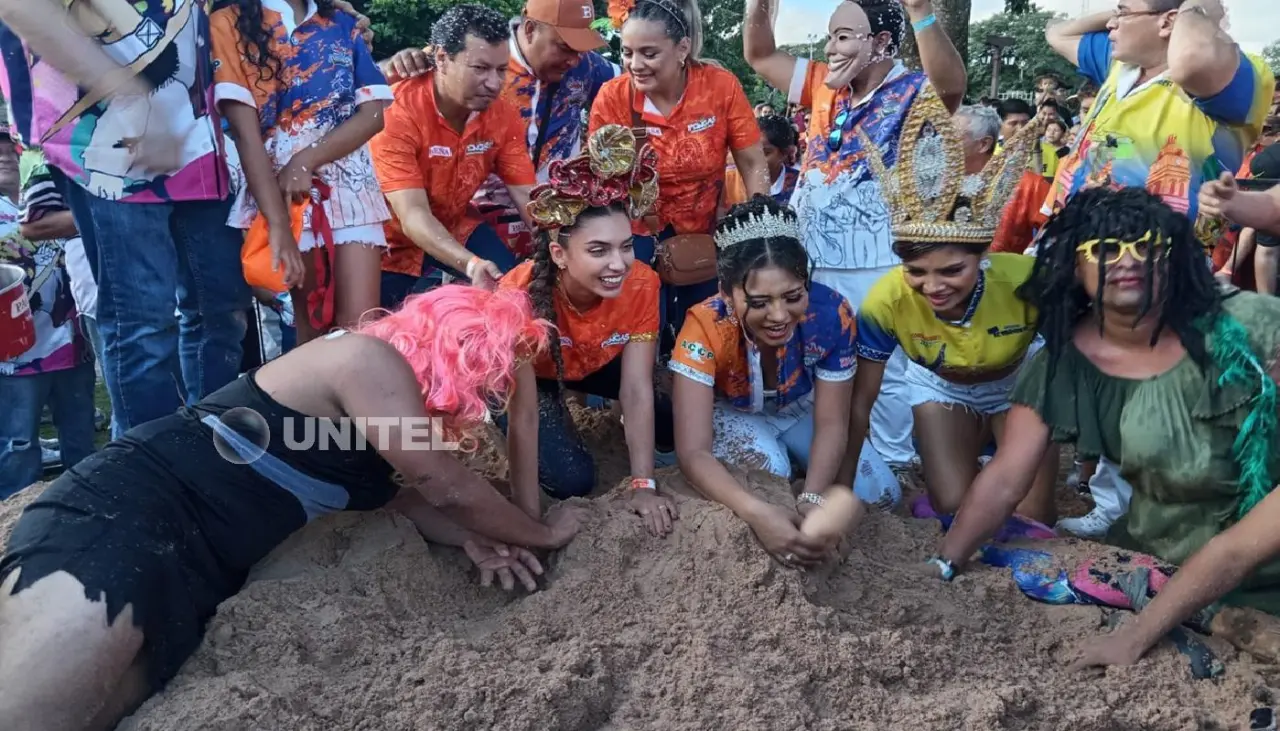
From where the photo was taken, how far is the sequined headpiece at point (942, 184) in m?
2.78

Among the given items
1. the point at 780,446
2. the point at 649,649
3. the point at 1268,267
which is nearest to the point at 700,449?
the point at 780,446

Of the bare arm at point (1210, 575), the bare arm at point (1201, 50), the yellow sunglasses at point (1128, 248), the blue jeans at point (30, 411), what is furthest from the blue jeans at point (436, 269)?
the bare arm at point (1210, 575)

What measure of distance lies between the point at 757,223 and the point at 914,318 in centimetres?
61

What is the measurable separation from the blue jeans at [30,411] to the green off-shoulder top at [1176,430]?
319cm

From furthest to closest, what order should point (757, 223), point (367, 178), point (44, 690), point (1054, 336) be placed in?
point (367, 178)
point (757, 223)
point (1054, 336)
point (44, 690)

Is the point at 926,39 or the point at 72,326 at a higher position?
the point at 926,39

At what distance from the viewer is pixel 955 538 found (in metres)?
2.64

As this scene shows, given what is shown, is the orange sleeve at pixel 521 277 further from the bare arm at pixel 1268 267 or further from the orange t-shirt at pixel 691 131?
the bare arm at pixel 1268 267

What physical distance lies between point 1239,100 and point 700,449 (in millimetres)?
1830

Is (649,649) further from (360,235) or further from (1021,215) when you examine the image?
(1021,215)

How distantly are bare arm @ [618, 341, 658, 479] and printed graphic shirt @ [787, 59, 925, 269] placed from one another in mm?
897

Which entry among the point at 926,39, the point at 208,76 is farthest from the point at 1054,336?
the point at 208,76

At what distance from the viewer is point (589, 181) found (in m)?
2.81

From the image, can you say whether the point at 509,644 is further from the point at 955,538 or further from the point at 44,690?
the point at 955,538
